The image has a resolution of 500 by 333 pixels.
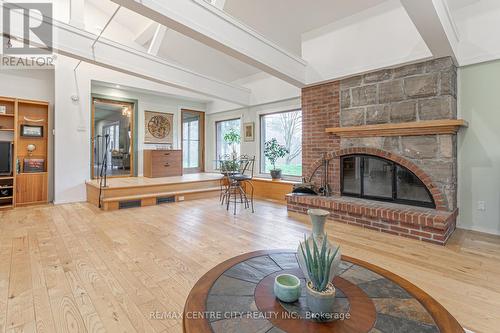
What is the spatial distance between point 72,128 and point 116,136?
177cm

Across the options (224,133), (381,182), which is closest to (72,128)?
(224,133)

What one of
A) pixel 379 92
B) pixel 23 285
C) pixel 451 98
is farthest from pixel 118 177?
pixel 451 98

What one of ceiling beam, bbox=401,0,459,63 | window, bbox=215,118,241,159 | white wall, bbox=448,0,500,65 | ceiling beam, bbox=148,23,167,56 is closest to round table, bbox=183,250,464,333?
ceiling beam, bbox=401,0,459,63

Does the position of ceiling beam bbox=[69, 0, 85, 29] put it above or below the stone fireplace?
above

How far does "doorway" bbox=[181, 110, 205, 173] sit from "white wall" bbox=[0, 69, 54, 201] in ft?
10.7

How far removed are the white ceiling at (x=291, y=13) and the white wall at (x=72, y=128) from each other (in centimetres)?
346

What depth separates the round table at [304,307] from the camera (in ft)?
3.11

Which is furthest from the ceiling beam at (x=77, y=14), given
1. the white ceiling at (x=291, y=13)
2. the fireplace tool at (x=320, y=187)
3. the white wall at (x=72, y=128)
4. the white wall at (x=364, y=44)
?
the fireplace tool at (x=320, y=187)

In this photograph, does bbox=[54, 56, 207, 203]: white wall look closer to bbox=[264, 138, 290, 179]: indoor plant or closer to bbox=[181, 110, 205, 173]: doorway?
bbox=[181, 110, 205, 173]: doorway

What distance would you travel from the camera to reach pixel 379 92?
3.88 metres

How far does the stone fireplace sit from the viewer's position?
10.8 feet

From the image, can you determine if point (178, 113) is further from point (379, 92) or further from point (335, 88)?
point (379, 92)

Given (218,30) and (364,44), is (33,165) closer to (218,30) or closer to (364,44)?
(218,30)

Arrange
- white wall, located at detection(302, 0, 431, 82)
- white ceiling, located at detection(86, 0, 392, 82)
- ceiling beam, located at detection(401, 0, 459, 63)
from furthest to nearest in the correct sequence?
white ceiling, located at detection(86, 0, 392, 82), white wall, located at detection(302, 0, 431, 82), ceiling beam, located at detection(401, 0, 459, 63)
